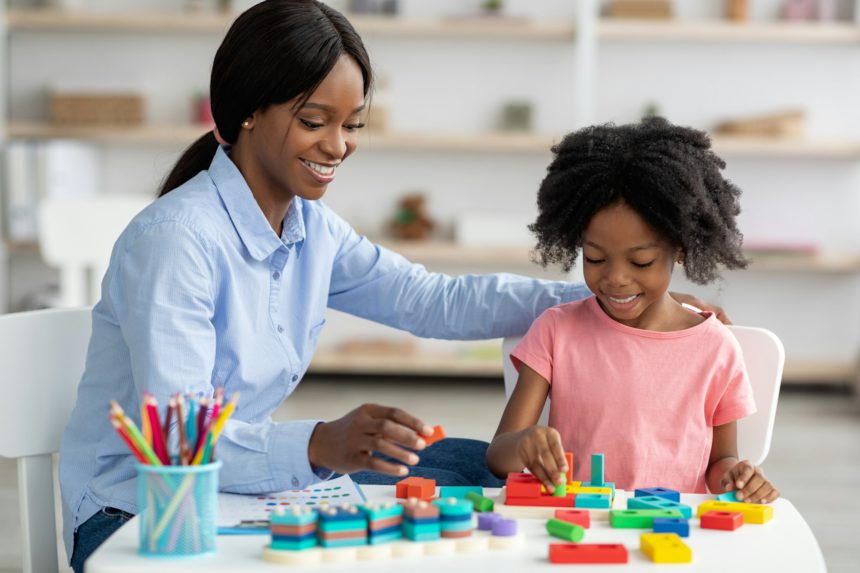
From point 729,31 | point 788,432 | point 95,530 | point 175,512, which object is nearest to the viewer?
point 175,512

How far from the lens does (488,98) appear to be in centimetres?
488

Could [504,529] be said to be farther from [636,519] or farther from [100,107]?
[100,107]

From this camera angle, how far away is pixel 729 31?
4.59 meters

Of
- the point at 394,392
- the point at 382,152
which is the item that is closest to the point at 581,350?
the point at 394,392

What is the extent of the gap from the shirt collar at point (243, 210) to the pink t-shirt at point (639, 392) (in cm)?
39

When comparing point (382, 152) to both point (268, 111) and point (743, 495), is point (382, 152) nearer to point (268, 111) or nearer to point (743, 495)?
point (268, 111)

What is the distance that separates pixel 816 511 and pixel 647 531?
6.86 feet

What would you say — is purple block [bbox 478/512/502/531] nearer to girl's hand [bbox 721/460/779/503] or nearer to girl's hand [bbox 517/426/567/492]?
girl's hand [bbox 517/426/567/492]

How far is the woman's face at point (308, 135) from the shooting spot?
1491mm

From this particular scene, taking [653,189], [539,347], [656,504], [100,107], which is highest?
[100,107]

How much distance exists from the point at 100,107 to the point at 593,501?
3985mm

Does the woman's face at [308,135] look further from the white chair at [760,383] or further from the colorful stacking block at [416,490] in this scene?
the white chair at [760,383]

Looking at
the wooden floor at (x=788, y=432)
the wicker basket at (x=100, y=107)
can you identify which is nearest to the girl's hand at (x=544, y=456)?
the wooden floor at (x=788, y=432)

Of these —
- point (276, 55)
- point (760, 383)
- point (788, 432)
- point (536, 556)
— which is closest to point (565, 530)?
point (536, 556)
